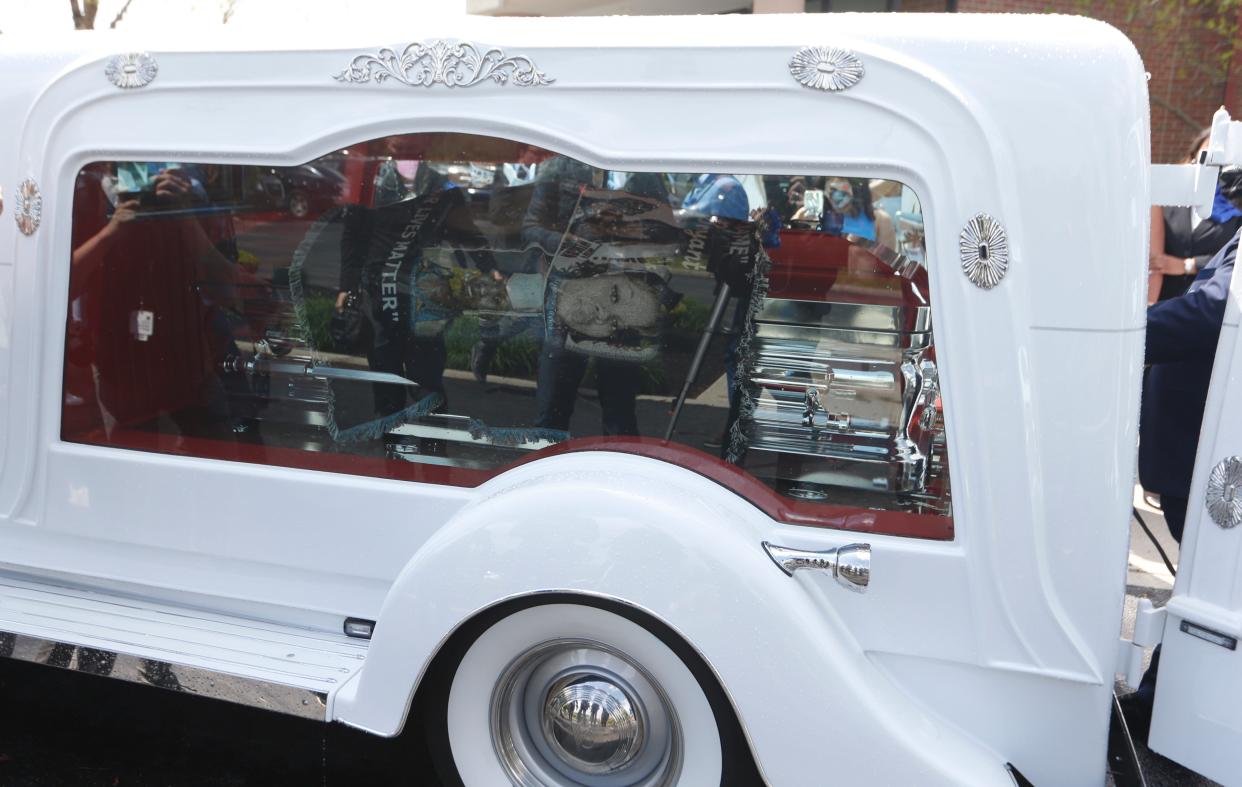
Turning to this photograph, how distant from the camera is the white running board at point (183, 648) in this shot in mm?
2297

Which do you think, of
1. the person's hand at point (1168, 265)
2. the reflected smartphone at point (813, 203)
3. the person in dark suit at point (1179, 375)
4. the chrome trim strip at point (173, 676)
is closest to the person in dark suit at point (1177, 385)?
Result: the person in dark suit at point (1179, 375)

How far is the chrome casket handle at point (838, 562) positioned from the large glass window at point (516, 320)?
0.15 meters

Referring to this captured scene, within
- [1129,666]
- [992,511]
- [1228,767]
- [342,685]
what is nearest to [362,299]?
[342,685]

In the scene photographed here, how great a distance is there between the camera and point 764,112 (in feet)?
6.75

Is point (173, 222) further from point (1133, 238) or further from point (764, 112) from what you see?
point (1133, 238)

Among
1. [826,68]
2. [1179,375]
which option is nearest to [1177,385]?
[1179,375]

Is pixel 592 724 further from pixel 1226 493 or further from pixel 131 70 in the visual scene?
pixel 131 70

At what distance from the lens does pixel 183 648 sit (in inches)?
96.4

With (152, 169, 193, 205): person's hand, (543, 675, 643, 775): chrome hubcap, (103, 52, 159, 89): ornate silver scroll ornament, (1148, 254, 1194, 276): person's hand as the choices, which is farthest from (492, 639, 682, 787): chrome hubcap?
(1148, 254, 1194, 276): person's hand

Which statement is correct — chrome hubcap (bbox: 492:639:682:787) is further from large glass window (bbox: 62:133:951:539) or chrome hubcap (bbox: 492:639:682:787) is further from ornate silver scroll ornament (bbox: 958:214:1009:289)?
ornate silver scroll ornament (bbox: 958:214:1009:289)

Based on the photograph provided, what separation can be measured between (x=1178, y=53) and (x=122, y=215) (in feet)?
32.2

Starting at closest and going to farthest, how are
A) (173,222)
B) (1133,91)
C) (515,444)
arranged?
(1133,91), (515,444), (173,222)

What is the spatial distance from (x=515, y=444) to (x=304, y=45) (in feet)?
3.52

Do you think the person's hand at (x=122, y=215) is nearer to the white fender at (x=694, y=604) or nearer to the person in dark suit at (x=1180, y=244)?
the white fender at (x=694, y=604)
